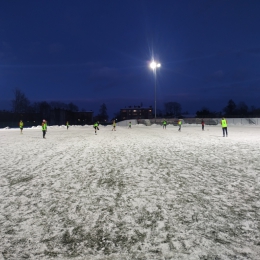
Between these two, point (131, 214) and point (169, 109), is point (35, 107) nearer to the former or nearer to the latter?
point (169, 109)

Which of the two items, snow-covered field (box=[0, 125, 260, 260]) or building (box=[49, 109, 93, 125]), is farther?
building (box=[49, 109, 93, 125])

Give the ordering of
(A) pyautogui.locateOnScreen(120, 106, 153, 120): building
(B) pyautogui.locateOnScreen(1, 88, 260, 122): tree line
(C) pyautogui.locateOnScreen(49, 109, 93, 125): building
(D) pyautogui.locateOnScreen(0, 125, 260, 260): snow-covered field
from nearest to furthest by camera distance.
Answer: (D) pyautogui.locateOnScreen(0, 125, 260, 260): snow-covered field
(B) pyautogui.locateOnScreen(1, 88, 260, 122): tree line
(C) pyautogui.locateOnScreen(49, 109, 93, 125): building
(A) pyautogui.locateOnScreen(120, 106, 153, 120): building

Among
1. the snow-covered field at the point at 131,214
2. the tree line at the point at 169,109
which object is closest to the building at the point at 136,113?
the tree line at the point at 169,109

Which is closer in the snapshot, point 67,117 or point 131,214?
point 131,214

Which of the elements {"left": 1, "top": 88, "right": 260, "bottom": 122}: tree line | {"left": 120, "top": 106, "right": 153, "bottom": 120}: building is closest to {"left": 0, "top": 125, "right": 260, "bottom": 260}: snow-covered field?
{"left": 1, "top": 88, "right": 260, "bottom": 122}: tree line

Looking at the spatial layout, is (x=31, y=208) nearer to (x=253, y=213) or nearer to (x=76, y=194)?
(x=76, y=194)

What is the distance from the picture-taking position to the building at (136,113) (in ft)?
503

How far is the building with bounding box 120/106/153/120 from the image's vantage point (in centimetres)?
15325

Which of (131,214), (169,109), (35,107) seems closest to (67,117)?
(35,107)

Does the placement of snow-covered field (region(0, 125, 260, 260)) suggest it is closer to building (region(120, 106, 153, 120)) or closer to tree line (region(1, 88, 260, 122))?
tree line (region(1, 88, 260, 122))

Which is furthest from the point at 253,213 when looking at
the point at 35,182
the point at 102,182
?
the point at 35,182

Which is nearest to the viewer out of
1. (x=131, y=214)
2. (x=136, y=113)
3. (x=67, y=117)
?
(x=131, y=214)

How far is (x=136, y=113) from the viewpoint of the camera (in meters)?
154

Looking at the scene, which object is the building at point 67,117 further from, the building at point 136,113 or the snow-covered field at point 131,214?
the snow-covered field at point 131,214
